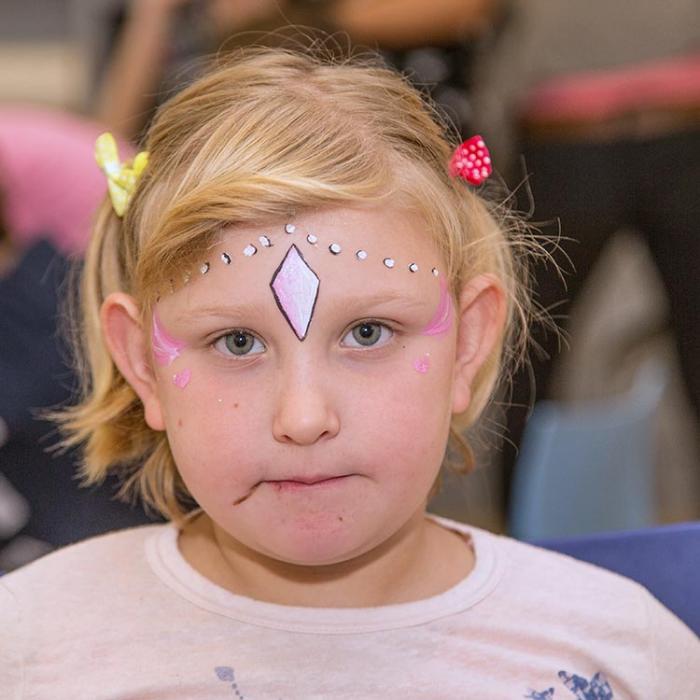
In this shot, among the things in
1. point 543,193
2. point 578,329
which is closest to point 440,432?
point 543,193

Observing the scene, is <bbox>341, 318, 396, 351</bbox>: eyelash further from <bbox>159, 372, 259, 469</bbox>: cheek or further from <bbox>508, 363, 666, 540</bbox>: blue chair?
<bbox>508, 363, 666, 540</bbox>: blue chair

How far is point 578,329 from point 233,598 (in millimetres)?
2208

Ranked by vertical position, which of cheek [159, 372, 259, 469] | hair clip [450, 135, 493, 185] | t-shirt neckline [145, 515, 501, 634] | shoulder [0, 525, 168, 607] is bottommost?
t-shirt neckline [145, 515, 501, 634]

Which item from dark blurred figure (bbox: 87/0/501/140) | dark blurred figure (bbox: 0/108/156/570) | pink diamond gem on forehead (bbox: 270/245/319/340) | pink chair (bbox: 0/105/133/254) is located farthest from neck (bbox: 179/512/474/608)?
dark blurred figure (bbox: 87/0/501/140)

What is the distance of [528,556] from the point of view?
1038mm

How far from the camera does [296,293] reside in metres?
0.86

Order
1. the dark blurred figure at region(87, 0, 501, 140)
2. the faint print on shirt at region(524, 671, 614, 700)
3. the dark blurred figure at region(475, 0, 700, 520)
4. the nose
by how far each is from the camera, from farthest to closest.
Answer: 1. the dark blurred figure at region(87, 0, 501, 140)
2. the dark blurred figure at region(475, 0, 700, 520)
3. the faint print on shirt at region(524, 671, 614, 700)
4. the nose

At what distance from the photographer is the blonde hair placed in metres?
0.88

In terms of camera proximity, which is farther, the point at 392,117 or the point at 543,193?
the point at 543,193

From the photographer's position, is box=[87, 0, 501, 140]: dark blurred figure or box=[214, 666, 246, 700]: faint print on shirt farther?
box=[87, 0, 501, 140]: dark blurred figure

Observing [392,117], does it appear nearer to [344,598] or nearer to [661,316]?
[344,598]

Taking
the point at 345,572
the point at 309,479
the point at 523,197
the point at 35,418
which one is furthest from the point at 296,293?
the point at 523,197

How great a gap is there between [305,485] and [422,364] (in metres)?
0.13

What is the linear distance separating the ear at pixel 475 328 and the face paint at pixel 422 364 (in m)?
0.08
